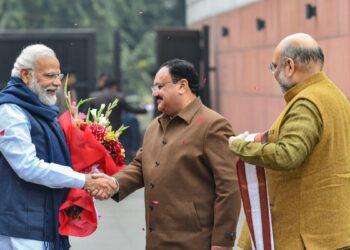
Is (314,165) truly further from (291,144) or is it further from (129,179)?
(129,179)

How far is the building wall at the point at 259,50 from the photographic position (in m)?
11.7

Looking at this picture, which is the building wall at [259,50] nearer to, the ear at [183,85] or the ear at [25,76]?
the ear at [183,85]

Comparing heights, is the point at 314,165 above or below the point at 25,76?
below

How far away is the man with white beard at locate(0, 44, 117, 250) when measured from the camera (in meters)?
5.80

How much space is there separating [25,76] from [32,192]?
661mm

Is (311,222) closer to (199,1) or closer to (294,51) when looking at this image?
(294,51)

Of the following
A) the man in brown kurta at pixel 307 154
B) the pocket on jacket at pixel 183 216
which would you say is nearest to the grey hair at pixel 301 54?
the man in brown kurta at pixel 307 154

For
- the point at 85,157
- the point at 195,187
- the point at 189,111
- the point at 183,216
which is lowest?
the point at 183,216

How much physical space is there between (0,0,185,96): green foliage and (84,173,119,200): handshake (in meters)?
24.5

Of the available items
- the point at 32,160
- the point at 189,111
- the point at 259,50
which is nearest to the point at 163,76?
the point at 189,111

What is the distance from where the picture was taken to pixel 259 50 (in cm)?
1597

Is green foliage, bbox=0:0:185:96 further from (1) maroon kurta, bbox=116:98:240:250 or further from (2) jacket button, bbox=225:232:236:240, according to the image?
(2) jacket button, bbox=225:232:236:240

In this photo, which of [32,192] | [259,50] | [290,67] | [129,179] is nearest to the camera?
[290,67]

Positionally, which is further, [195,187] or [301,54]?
[195,187]
